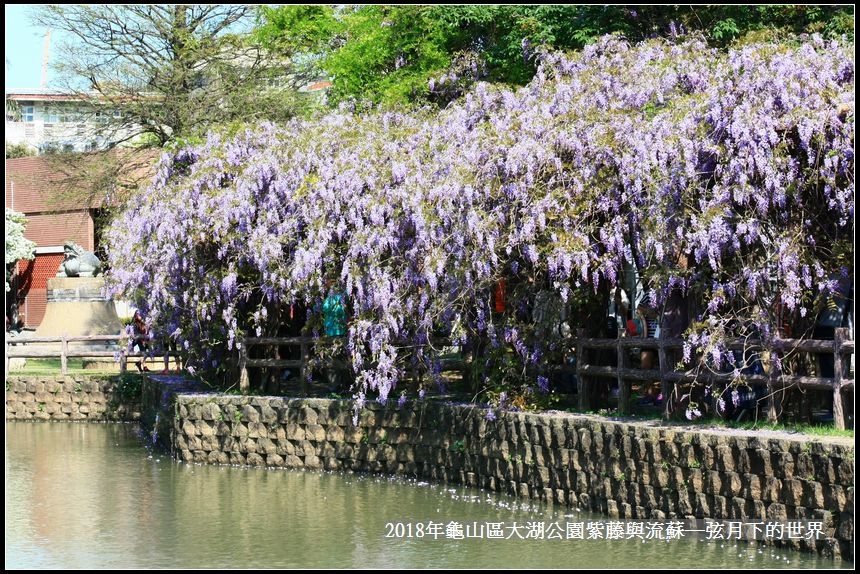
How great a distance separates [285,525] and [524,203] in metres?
4.59

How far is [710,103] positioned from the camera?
44.3 ft

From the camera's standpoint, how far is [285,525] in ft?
46.1

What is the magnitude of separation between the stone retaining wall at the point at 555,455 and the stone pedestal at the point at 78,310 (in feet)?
42.1

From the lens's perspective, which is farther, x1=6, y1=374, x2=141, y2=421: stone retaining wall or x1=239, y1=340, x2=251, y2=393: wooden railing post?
x1=6, y1=374, x2=141, y2=421: stone retaining wall

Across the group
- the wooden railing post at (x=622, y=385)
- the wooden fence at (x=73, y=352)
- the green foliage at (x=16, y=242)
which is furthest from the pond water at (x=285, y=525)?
the green foliage at (x=16, y=242)

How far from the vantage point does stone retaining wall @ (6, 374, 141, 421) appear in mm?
25656

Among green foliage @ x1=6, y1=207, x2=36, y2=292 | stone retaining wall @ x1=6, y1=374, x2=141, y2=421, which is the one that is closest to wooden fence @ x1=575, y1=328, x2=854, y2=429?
stone retaining wall @ x1=6, y1=374, x2=141, y2=421

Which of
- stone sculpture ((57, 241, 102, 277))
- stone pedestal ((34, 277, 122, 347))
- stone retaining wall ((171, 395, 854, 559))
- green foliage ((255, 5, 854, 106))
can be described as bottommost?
stone retaining wall ((171, 395, 854, 559))

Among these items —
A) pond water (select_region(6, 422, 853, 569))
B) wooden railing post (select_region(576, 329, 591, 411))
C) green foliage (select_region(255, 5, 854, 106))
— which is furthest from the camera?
green foliage (select_region(255, 5, 854, 106))

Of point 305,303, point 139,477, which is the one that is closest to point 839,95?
point 305,303

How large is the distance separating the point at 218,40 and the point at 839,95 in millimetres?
23785

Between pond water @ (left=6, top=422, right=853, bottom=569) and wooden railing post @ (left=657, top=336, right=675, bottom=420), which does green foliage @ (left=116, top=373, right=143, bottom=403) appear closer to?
pond water @ (left=6, top=422, right=853, bottom=569)

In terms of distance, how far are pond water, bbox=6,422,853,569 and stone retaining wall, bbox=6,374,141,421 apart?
A: 630 cm

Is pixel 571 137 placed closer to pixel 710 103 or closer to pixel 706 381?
pixel 710 103
